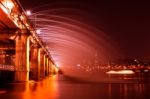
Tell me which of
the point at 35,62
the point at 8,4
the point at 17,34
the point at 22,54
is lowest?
the point at 35,62

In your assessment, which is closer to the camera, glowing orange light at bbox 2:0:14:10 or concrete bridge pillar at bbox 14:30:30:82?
glowing orange light at bbox 2:0:14:10

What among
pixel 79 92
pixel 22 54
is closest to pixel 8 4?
pixel 22 54

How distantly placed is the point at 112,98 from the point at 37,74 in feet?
207

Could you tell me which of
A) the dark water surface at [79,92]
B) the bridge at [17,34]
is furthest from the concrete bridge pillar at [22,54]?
the dark water surface at [79,92]

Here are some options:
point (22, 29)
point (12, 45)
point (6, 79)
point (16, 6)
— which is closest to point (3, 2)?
point (16, 6)

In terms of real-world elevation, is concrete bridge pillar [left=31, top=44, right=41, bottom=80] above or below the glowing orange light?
below

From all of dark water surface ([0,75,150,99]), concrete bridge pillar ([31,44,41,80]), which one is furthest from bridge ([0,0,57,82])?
dark water surface ([0,75,150,99])

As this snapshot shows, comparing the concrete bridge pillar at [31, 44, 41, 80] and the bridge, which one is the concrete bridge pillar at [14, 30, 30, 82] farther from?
the concrete bridge pillar at [31, 44, 41, 80]

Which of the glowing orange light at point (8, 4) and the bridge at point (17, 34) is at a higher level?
the glowing orange light at point (8, 4)

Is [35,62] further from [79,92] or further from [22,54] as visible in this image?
[79,92]

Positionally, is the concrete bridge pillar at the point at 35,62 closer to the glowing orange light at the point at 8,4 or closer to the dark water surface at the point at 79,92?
the glowing orange light at the point at 8,4

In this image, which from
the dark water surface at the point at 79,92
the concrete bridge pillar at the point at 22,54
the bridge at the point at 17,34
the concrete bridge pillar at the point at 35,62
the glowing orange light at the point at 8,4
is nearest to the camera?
the dark water surface at the point at 79,92

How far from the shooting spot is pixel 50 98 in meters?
22.7

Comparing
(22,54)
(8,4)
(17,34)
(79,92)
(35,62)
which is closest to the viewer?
(79,92)
